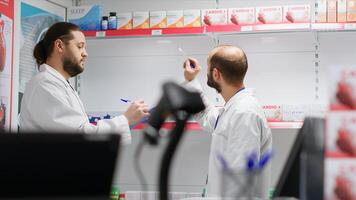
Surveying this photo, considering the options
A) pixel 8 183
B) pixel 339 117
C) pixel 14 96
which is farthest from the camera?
pixel 14 96

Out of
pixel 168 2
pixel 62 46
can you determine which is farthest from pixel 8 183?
pixel 168 2

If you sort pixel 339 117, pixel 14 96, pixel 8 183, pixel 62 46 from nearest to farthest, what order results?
pixel 8 183, pixel 339 117, pixel 62 46, pixel 14 96

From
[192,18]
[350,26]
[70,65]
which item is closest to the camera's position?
[70,65]

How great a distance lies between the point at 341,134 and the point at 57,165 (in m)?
0.60

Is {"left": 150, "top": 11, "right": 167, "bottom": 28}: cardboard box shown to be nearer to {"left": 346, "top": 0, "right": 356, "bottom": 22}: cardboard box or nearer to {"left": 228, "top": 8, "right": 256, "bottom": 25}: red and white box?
{"left": 228, "top": 8, "right": 256, "bottom": 25}: red and white box

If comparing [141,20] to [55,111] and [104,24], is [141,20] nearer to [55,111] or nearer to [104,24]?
[104,24]

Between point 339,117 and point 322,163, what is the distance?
119 mm

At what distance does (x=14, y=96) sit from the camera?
4.04m

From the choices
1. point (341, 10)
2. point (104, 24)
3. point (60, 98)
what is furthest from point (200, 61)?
point (60, 98)

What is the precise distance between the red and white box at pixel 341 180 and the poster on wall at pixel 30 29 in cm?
335

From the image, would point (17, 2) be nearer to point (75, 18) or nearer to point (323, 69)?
point (75, 18)

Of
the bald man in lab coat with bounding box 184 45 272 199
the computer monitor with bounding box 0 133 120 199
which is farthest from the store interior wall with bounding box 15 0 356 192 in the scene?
the computer monitor with bounding box 0 133 120 199

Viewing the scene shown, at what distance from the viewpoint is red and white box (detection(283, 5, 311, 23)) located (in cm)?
388

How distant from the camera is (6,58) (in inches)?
154
